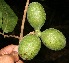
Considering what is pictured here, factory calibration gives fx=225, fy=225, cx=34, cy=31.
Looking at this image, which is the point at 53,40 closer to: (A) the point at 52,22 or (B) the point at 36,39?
(B) the point at 36,39

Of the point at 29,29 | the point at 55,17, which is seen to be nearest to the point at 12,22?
the point at 29,29

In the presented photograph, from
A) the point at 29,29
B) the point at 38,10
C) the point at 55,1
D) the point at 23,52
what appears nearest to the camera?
the point at 23,52

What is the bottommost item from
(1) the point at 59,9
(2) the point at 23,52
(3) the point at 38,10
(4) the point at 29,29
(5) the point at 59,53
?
(5) the point at 59,53

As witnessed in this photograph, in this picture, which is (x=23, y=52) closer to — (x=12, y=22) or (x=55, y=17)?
(x=12, y=22)

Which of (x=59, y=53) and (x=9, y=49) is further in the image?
(x=59, y=53)

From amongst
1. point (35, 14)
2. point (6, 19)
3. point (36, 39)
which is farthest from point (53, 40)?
point (6, 19)

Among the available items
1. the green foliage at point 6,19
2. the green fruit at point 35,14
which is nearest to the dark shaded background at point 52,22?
the green foliage at point 6,19

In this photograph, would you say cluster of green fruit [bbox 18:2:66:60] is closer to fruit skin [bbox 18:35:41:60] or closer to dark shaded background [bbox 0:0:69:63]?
fruit skin [bbox 18:35:41:60]
